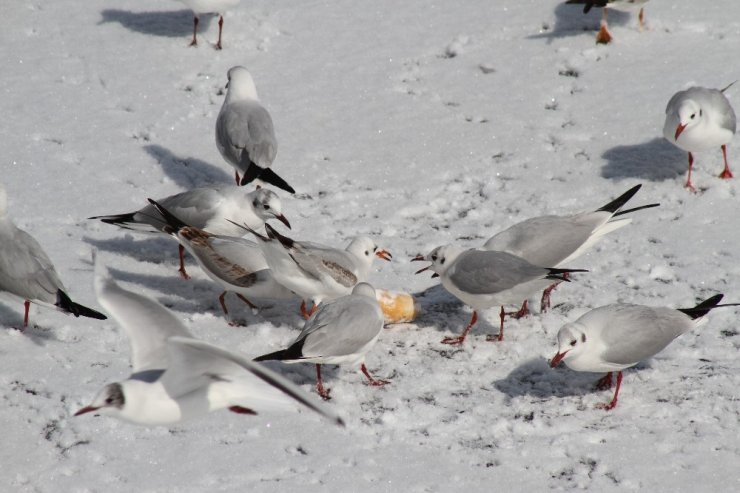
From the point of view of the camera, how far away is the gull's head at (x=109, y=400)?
169 inches

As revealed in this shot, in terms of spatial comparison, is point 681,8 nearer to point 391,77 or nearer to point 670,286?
point 391,77

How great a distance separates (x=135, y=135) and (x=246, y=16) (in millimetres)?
2154

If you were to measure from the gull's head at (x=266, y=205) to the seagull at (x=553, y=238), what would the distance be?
146 cm

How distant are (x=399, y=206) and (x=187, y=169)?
178cm

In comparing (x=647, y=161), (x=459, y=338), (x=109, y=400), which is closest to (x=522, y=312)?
(x=459, y=338)

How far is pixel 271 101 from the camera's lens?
30.7ft

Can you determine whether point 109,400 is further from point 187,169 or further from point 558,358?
point 187,169

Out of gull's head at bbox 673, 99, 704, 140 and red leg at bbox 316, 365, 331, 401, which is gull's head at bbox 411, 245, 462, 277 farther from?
gull's head at bbox 673, 99, 704, 140

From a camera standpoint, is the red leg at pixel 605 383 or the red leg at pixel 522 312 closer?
the red leg at pixel 605 383

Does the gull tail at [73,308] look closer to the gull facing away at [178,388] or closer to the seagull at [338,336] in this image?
the seagull at [338,336]

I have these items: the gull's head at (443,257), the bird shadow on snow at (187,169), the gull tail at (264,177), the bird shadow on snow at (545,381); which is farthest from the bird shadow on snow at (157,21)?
the bird shadow on snow at (545,381)

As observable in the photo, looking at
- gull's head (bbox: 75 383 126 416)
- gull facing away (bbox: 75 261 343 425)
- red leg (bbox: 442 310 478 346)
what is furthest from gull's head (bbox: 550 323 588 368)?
gull's head (bbox: 75 383 126 416)

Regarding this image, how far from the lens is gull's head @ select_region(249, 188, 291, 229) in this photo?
7.26 metres

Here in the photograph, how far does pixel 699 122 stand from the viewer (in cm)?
782
